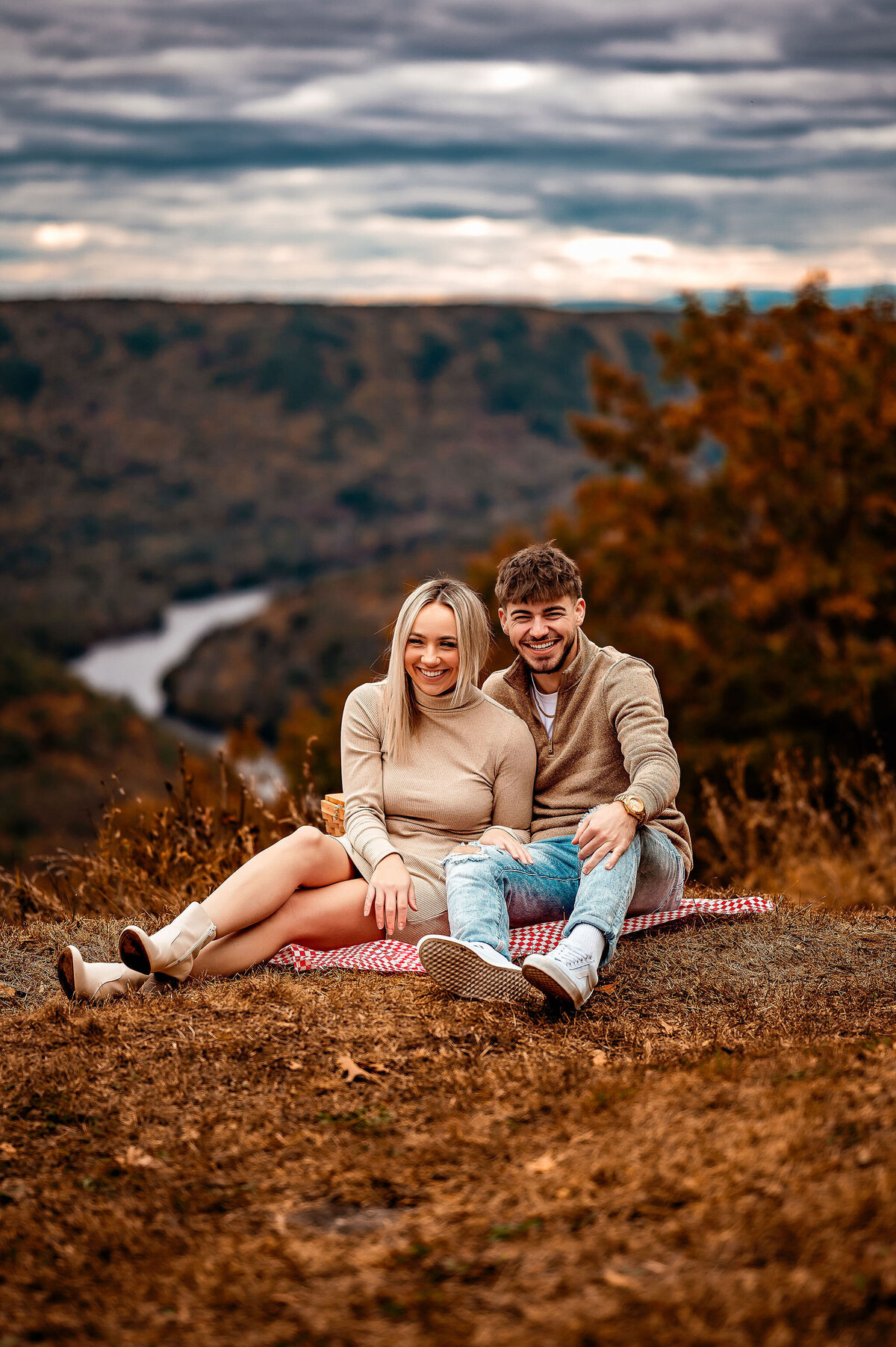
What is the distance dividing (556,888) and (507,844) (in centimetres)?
23

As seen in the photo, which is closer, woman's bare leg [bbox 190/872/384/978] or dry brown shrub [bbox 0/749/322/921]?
woman's bare leg [bbox 190/872/384/978]

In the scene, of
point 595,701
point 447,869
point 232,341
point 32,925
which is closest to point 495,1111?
point 447,869

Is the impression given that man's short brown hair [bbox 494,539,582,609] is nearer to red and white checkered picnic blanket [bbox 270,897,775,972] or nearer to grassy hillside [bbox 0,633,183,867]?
red and white checkered picnic blanket [bbox 270,897,775,972]

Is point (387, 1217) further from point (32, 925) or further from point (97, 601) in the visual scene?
point (97, 601)

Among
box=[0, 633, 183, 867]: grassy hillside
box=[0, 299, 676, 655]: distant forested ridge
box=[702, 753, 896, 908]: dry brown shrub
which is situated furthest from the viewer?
box=[0, 299, 676, 655]: distant forested ridge

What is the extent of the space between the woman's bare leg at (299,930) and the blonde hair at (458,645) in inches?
19.6

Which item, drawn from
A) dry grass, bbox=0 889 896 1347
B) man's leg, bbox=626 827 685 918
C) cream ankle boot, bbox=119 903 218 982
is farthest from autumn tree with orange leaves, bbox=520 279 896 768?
dry grass, bbox=0 889 896 1347

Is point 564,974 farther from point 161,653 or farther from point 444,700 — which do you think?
point 161,653

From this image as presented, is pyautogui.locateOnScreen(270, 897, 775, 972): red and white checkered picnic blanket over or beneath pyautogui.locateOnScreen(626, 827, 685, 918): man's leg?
beneath

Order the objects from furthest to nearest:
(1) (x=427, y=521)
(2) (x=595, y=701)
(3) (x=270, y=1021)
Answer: (1) (x=427, y=521), (2) (x=595, y=701), (3) (x=270, y=1021)

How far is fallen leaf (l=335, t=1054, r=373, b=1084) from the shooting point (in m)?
2.83

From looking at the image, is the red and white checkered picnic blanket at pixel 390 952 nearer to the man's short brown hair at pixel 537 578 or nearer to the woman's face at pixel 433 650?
the woman's face at pixel 433 650

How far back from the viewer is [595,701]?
3904 mm

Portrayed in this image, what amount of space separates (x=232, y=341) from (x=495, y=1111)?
117 meters
